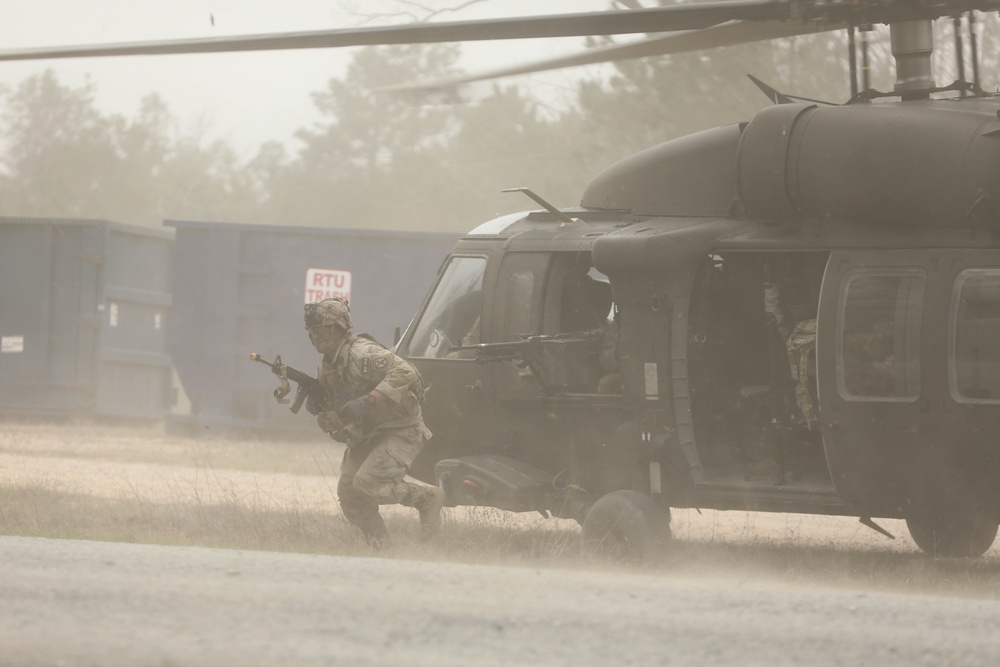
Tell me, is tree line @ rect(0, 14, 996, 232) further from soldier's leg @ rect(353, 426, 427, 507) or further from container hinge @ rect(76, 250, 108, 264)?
soldier's leg @ rect(353, 426, 427, 507)

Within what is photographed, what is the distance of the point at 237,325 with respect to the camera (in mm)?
17391

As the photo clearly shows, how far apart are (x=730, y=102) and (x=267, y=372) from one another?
1191 cm

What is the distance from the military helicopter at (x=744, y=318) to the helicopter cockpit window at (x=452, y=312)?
2 cm

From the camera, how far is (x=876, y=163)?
26.0 feet

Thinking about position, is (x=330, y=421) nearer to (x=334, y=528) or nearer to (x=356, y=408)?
(x=356, y=408)

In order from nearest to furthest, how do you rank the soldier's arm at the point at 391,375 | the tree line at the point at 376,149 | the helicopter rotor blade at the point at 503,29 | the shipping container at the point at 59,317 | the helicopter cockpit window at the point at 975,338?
the helicopter rotor blade at the point at 503,29 < the helicopter cockpit window at the point at 975,338 < the soldier's arm at the point at 391,375 < the shipping container at the point at 59,317 < the tree line at the point at 376,149

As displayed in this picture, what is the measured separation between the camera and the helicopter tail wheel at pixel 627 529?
28.1ft

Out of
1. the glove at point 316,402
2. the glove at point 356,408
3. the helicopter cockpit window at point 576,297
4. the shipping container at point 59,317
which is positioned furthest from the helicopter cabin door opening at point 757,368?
the shipping container at point 59,317

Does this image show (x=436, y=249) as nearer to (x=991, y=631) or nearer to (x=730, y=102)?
(x=730, y=102)

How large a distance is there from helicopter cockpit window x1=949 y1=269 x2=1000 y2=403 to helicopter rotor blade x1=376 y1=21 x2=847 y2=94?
1.72 m

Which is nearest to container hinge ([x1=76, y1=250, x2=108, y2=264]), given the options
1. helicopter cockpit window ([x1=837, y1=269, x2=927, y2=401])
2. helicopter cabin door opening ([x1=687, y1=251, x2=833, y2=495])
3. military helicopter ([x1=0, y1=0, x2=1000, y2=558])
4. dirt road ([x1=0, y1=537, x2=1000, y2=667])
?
military helicopter ([x1=0, y1=0, x2=1000, y2=558])

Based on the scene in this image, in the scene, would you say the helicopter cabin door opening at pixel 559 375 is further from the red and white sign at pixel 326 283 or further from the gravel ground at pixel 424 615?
the red and white sign at pixel 326 283

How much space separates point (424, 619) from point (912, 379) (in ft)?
12.5

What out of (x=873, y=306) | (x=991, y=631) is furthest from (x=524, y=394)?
(x=991, y=631)
